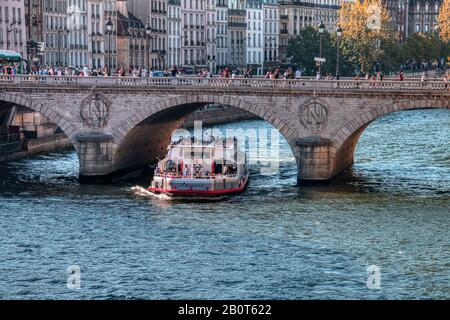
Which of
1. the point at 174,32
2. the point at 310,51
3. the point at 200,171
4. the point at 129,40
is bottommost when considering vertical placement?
the point at 200,171

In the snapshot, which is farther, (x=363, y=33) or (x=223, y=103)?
(x=363, y=33)

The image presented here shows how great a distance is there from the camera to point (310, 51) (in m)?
189

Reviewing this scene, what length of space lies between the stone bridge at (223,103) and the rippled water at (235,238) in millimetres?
2338

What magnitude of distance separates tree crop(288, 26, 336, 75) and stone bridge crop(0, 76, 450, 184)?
282 feet

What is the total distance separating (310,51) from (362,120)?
102199mm

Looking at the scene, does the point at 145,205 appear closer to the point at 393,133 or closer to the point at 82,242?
the point at 82,242

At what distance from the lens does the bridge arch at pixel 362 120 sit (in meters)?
84.6

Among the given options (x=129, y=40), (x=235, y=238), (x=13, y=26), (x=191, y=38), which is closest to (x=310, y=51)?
(x=191, y=38)

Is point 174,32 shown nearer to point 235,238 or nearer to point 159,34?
point 159,34

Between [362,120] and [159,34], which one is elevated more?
[159,34]

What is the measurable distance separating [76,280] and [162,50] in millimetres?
128232

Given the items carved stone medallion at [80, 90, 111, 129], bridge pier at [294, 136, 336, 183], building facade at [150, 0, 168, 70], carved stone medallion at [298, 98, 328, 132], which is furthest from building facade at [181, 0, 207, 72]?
bridge pier at [294, 136, 336, 183]
